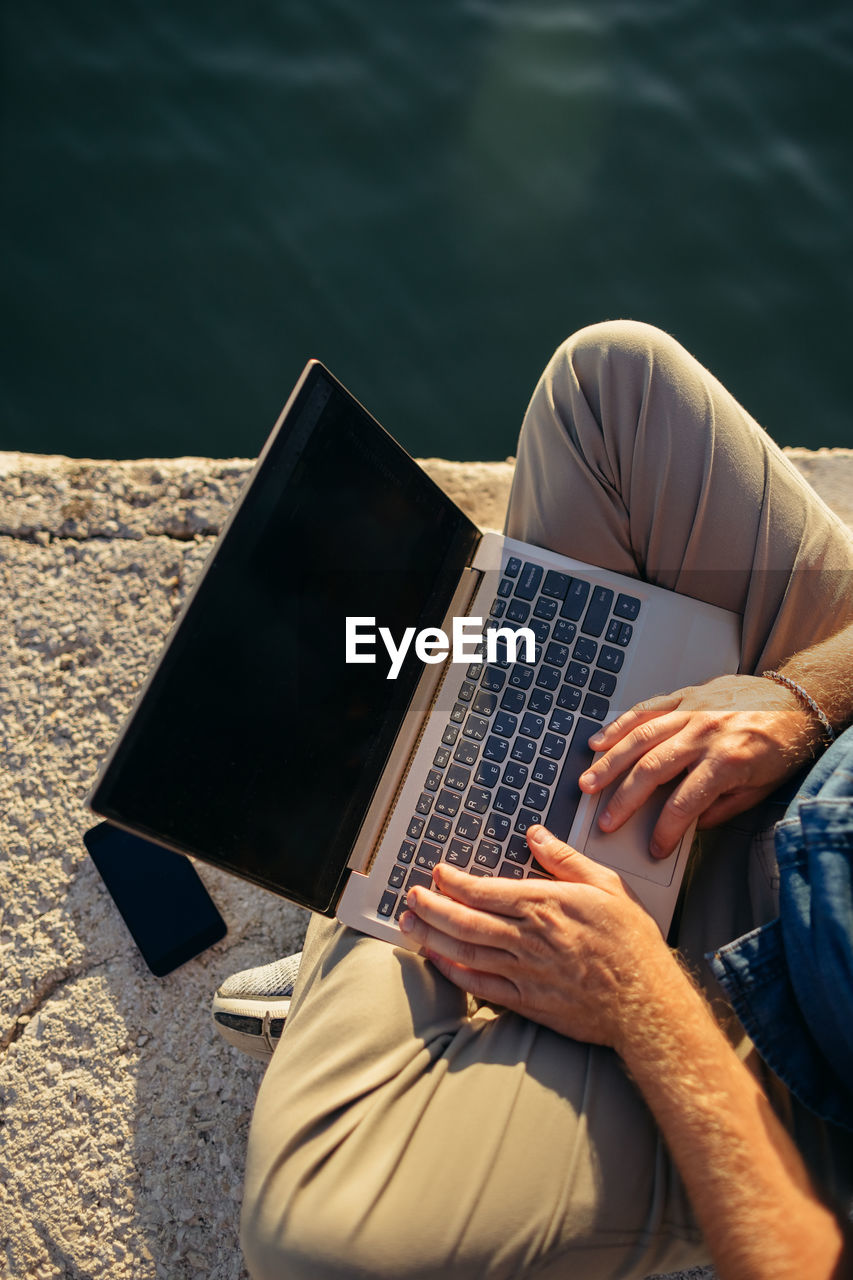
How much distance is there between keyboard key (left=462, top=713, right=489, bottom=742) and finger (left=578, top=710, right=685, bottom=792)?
17cm

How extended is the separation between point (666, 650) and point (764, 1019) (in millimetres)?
573

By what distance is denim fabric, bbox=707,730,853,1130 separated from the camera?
1.03 metres

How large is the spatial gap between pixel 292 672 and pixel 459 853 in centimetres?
39

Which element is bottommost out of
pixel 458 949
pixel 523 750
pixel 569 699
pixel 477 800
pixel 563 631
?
pixel 458 949

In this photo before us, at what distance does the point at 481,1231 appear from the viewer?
0.97m

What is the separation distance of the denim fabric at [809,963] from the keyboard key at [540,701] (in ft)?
1.28

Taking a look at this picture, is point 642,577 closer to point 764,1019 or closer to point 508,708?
point 508,708

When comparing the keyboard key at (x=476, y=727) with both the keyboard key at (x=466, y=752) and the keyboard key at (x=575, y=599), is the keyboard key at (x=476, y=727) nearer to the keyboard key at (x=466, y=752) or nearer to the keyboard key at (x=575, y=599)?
the keyboard key at (x=466, y=752)

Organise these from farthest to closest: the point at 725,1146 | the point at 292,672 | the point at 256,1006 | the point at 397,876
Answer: the point at 256,1006 → the point at 397,876 → the point at 292,672 → the point at 725,1146

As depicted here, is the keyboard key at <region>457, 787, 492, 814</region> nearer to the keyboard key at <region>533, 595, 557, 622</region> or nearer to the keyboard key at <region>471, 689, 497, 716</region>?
the keyboard key at <region>471, 689, 497, 716</region>

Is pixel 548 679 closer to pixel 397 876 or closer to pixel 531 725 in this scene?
pixel 531 725

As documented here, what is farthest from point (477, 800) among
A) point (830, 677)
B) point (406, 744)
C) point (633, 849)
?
point (830, 677)

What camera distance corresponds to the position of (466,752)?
1.27 m

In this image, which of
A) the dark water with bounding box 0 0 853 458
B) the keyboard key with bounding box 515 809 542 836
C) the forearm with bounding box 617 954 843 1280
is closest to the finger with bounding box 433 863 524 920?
the keyboard key with bounding box 515 809 542 836
